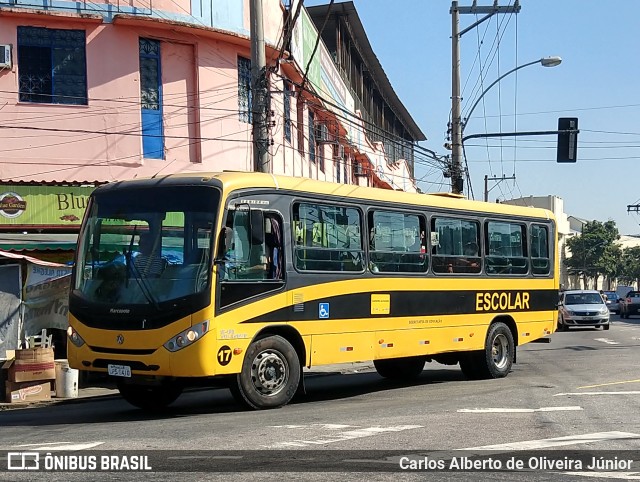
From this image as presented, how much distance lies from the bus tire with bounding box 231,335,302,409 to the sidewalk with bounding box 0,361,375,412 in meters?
4.36

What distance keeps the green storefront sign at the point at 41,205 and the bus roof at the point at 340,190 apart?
9.03 m

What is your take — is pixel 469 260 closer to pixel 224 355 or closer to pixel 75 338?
pixel 224 355

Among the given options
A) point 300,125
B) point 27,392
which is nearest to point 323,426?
point 27,392

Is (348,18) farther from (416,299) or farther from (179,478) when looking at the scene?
(179,478)

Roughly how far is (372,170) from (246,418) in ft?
105

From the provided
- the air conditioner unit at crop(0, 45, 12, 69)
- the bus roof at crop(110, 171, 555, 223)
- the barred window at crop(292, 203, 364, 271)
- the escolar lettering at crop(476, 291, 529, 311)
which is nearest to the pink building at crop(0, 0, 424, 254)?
the air conditioner unit at crop(0, 45, 12, 69)

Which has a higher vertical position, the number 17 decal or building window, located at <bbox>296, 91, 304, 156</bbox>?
building window, located at <bbox>296, 91, 304, 156</bbox>

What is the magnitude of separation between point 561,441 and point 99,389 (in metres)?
10.0

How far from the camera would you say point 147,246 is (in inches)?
460

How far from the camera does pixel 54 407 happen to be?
14383mm

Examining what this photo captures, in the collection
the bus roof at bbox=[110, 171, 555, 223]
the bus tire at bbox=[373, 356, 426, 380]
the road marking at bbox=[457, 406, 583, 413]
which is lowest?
the bus tire at bbox=[373, 356, 426, 380]

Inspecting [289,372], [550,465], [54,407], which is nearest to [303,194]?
[289,372]

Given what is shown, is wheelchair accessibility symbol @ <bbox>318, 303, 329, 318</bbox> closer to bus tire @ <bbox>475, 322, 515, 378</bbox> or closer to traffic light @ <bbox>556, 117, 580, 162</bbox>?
bus tire @ <bbox>475, 322, 515, 378</bbox>

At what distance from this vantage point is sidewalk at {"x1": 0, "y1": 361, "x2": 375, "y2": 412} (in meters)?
14.5
